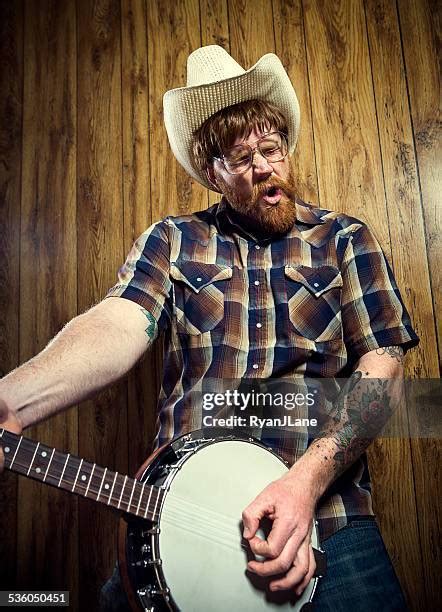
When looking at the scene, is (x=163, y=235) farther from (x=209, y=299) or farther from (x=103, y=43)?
(x=103, y=43)

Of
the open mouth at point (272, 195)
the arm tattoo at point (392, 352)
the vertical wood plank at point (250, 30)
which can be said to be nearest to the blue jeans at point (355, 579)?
the arm tattoo at point (392, 352)

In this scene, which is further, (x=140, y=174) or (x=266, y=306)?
(x=140, y=174)

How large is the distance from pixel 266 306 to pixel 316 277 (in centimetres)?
14

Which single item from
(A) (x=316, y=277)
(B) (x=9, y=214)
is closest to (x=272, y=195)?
(A) (x=316, y=277)

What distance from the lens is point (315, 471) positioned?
3.34ft

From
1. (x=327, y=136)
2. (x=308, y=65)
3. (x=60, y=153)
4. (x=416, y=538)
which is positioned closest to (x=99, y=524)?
(x=416, y=538)

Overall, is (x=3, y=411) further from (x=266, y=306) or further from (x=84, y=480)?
(x=266, y=306)

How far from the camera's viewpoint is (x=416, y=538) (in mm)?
1437

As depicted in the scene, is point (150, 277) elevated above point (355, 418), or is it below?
above

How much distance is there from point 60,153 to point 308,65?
0.83 meters

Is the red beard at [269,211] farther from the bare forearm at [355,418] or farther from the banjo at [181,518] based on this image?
the banjo at [181,518]

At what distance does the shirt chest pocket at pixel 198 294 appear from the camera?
1290 mm

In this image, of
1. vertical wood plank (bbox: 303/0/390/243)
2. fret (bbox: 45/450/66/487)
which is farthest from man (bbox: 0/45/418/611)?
vertical wood plank (bbox: 303/0/390/243)

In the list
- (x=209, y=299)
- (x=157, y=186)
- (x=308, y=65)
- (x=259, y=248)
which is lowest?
(x=209, y=299)
